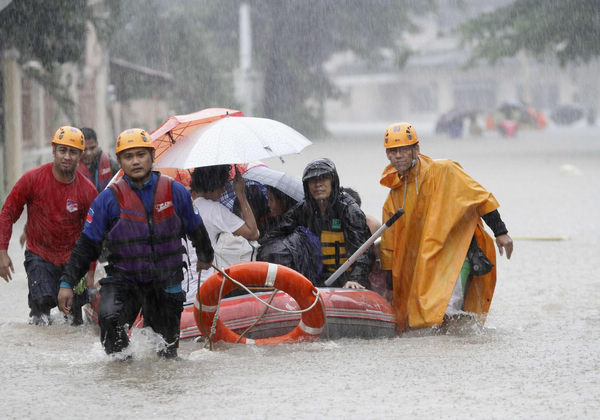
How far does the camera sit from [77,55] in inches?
608

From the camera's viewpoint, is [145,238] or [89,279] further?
[89,279]

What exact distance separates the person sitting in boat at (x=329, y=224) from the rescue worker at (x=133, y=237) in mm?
1425

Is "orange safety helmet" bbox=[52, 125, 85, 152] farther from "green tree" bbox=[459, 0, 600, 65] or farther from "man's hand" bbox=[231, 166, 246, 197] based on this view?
"green tree" bbox=[459, 0, 600, 65]

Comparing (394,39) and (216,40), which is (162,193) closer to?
(216,40)

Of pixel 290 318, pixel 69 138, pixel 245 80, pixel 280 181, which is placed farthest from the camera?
pixel 245 80

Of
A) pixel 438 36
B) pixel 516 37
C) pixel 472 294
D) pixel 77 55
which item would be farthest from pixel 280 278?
pixel 438 36

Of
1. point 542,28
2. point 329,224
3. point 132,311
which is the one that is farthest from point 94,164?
point 542,28

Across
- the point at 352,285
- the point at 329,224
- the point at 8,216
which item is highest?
the point at 8,216

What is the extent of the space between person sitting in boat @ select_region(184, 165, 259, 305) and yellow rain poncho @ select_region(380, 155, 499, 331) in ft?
3.26

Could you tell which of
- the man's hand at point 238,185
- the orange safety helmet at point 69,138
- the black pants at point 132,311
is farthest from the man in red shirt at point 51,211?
the black pants at point 132,311

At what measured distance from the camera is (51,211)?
686 centimetres

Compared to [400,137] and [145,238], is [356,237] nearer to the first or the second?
[400,137]

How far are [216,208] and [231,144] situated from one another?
0.49 meters

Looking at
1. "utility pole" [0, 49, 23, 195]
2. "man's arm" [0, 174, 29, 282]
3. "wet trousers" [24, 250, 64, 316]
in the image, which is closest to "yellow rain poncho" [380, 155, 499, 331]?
"wet trousers" [24, 250, 64, 316]
